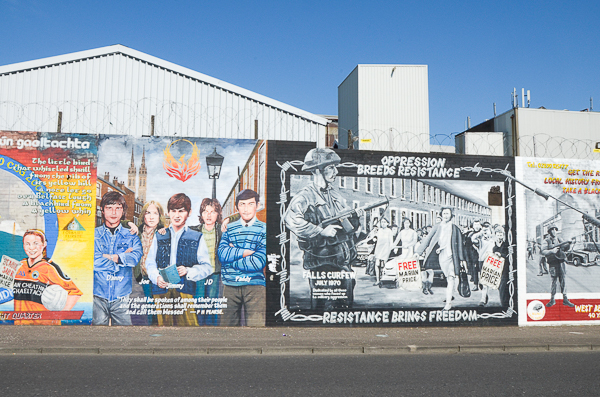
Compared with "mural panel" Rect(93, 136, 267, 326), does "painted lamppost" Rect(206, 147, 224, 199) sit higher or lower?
higher

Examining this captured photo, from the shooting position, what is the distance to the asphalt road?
6.98 m

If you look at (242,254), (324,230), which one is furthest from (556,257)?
(242,254)

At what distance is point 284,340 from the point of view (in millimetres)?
11094

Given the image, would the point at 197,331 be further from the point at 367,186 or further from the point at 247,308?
the point at 367,186

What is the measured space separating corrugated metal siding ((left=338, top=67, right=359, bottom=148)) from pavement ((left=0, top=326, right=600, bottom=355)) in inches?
369

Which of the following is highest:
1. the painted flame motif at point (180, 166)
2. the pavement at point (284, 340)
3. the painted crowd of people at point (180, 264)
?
the painted flame motif at point (180, 166)

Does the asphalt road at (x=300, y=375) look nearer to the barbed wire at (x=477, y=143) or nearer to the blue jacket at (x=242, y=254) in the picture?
the blue jacket at (x=242, y=254)

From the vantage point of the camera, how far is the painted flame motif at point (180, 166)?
43.2 ft

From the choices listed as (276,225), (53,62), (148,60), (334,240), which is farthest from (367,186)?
(53,62)

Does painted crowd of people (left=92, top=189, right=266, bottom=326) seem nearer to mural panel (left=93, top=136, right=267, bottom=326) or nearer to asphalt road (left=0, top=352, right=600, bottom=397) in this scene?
mural panel (left=93, top=136, right=267, bottom=326)

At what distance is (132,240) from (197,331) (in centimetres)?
282

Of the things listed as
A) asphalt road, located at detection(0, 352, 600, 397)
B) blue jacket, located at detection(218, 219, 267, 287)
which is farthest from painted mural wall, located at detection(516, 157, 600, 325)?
blue jacket, located at detection(218, 219, 267, 287)

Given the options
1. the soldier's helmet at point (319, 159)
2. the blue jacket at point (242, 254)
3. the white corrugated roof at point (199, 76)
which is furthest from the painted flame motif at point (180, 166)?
the white corrugated roof at point (199, 76)

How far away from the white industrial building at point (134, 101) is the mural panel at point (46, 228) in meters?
2.96
